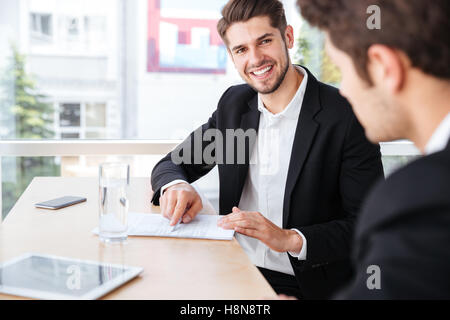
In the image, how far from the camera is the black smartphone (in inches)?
59.2

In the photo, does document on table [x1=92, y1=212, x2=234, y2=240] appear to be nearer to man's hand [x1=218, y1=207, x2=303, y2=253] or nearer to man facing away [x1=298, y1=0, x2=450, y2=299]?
man's hand [x1=218, y1=207, x2=303, y2=253]

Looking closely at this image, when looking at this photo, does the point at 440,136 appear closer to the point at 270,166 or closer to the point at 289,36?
the point at 270,166

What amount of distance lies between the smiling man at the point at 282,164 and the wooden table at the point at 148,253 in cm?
16

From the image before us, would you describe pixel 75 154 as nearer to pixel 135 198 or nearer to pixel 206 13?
pixel 206 13

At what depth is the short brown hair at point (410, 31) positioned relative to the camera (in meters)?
0.63

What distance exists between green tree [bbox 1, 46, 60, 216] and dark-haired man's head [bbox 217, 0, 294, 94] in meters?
1.90

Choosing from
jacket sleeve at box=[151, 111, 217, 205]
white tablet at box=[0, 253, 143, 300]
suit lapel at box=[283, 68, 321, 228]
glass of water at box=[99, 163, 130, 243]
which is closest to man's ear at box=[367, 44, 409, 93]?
white tablet at box=[0, 253, 143, 300]

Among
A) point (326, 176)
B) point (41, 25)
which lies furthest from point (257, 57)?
point (41, 25)

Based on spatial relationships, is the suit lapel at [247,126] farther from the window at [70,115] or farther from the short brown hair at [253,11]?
the window at [70,115]

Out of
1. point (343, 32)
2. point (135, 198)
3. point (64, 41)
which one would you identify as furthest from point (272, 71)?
point (64, 41)

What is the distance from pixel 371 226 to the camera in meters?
0.54

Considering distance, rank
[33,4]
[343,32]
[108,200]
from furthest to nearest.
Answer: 1. [33,4]
2. [108,200]
3. [343,32]

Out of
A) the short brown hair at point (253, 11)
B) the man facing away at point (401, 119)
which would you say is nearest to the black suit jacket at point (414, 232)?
the man facing away at point (401, 119)

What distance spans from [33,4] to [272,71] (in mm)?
2125
